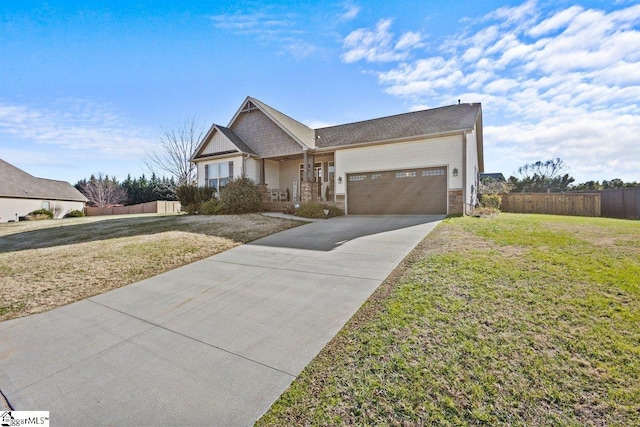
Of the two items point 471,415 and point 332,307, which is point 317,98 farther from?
point 471,415

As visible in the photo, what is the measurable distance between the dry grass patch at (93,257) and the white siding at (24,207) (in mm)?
21210

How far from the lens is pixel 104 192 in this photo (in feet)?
130

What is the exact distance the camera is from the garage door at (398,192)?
13.8m

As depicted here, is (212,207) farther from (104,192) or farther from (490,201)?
(104,192)

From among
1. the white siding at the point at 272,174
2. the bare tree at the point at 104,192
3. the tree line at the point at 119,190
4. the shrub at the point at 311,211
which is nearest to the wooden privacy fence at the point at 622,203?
the shrub at the point at 311,211

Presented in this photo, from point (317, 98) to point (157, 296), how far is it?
13766 millimetres

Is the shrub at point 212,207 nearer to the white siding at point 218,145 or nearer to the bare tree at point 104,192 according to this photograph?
the white siding at point 218,145

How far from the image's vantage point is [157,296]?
201 inches

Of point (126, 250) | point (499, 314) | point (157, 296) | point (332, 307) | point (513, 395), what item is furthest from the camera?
point (126, 250)

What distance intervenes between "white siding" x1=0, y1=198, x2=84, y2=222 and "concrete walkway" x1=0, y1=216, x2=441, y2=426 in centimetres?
3275

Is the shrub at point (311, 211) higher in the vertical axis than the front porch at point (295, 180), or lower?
lower

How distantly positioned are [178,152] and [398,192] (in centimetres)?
2578

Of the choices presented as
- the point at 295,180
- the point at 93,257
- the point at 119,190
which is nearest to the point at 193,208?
the point at 295,180

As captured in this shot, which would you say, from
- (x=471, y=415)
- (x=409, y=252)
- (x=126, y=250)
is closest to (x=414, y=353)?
(x=471, y=415)
